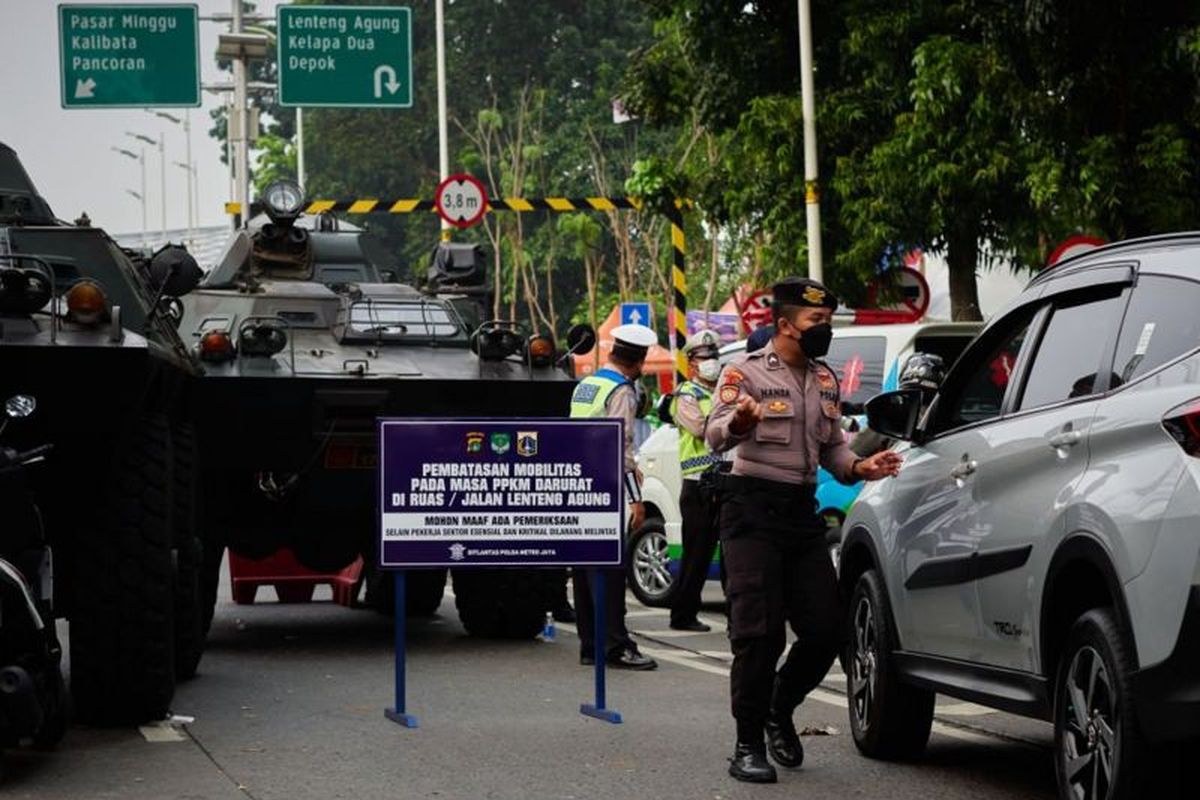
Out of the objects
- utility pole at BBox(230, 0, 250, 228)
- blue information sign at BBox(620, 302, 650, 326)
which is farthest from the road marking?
utility pole at BBox(230, 0, 250, 228)

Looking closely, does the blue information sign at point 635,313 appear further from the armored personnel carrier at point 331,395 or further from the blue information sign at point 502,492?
the blue information sign at point 502,492

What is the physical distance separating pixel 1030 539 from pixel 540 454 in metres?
3.96

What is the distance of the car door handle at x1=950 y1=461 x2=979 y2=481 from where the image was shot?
884cm

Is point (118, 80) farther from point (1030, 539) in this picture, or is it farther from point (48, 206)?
point (1030, 539)

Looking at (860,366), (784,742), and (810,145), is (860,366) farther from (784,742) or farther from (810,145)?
(810,145)

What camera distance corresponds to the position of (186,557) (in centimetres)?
1217

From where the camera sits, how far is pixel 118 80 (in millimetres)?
33531

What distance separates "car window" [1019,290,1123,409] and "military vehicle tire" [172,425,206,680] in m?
4.50

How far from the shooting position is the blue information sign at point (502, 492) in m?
11.5

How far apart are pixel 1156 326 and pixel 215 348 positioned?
8.35 metres

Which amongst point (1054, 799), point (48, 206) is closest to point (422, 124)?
point (48, 206)

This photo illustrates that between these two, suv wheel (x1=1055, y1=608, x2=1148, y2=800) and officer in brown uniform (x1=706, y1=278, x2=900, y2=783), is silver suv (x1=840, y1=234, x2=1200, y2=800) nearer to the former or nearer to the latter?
suv wheel (x1=1055, y1=608, x2=1148, y2=800)

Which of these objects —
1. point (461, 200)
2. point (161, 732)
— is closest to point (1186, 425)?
point (161, 732)

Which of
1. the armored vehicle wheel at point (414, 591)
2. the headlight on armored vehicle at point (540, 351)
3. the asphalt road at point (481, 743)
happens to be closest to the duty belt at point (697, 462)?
the headlight on armored vehicle at point (540, 351)
